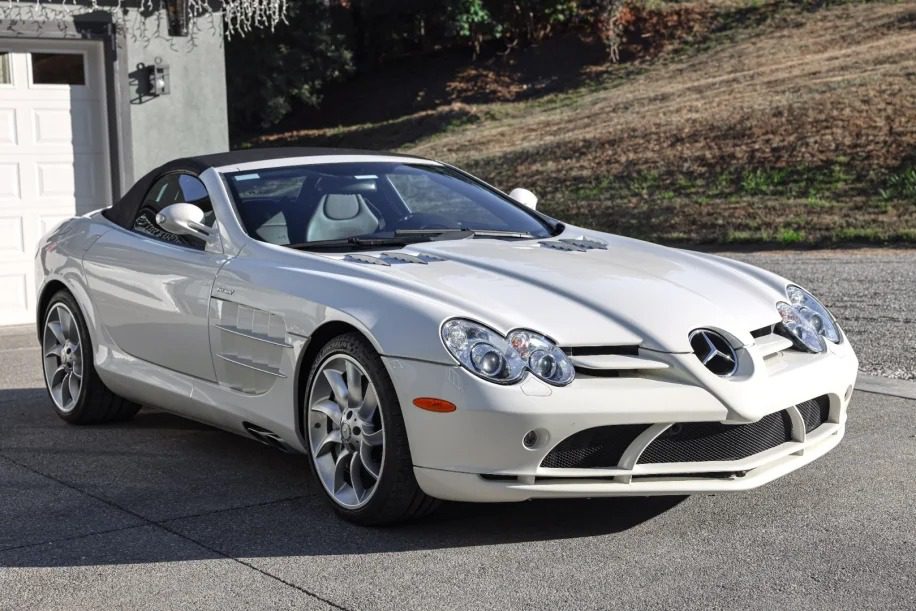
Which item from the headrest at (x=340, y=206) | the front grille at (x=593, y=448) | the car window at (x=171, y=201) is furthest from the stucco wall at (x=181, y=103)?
the front grille at (x=593, y=448)

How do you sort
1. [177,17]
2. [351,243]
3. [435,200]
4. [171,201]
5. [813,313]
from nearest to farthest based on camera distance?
[813,313], [351,243], [435,200], [171,201], [177,17]

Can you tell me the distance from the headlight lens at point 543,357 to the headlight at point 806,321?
115cm

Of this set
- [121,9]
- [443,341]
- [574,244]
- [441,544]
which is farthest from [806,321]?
[121,9]

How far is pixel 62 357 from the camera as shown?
283 inches

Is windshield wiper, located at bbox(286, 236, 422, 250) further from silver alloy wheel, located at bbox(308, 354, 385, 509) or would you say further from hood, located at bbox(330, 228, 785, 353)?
silver alloy wheel, located at bbox(308, 354, 385, 509)

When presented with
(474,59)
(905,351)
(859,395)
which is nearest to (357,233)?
(859,395)

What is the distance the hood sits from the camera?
4.78 metres

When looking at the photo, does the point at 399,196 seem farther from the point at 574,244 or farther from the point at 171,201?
the point at 171,201

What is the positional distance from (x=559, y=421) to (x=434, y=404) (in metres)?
0.44

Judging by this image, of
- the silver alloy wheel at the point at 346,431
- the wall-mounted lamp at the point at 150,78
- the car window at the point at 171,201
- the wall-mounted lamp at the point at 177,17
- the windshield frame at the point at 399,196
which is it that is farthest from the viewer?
the wall-mounted lamp at the point at 150,78

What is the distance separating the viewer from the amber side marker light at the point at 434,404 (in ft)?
15.1

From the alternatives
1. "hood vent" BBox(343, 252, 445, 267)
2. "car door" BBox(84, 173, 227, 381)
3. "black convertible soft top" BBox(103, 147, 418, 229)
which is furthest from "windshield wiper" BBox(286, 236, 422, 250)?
"black convertible soft top" BBox(103, 147, 418, 229)

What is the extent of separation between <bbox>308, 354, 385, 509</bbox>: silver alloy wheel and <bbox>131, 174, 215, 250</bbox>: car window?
1.28 m

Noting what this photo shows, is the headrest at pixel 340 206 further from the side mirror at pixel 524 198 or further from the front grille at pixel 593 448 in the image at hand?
the front grille at pixel 593 448
